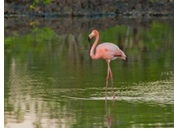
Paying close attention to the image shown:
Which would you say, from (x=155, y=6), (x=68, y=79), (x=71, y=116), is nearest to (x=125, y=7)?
(x=155, y=6)

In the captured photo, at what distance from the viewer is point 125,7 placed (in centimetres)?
4462

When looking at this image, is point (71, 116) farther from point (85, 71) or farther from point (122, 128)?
point (85, 71)

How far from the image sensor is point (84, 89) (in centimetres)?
937

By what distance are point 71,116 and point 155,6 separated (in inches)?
1500

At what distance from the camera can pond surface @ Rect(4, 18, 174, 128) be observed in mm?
7172

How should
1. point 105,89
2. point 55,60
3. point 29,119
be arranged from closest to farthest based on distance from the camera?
point 29,119 < point 105,89 < point 55,60

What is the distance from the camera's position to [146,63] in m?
13.0

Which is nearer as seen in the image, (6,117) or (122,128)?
(122,128)

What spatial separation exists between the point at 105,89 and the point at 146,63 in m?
3.88

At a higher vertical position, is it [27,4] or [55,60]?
[27,4]

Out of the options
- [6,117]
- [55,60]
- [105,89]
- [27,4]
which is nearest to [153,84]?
[105,89]

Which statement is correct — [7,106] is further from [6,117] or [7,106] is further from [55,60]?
[55,60]

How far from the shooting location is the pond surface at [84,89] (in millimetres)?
7172

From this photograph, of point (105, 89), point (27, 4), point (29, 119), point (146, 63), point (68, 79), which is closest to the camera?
point (29, 119)
